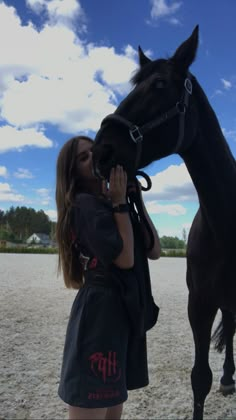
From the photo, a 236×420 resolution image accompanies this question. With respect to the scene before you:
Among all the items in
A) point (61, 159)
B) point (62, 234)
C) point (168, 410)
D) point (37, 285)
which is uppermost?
point (61, 159)

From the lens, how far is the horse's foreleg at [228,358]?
3.77 m

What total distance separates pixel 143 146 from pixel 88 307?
3.10 feet

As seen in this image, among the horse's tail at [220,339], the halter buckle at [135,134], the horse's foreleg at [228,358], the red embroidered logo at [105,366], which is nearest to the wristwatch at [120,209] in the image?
the halter buckle at [135,134]

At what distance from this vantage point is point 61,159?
82.7 inches

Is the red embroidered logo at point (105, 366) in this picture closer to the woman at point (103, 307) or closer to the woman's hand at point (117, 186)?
the woman at point (103, 307)

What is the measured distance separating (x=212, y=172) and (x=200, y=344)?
1.38 metres

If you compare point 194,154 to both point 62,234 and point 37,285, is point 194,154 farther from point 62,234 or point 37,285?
point 37,285

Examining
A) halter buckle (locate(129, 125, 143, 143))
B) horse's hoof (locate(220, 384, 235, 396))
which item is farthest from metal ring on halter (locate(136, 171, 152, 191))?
horse's hoof (locate(220, 384, 235, 396))

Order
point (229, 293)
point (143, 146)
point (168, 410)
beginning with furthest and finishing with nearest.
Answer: point (168, 410)
point (229, 293)
point (143, 146)

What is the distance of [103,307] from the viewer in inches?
70.2

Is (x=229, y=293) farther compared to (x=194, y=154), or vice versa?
(x=229, y=293)

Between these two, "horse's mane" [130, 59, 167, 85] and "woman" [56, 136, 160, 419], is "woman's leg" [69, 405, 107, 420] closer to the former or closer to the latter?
"woman" [56, 136, 160, 419]

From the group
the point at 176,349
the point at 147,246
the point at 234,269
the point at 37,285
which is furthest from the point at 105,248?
the point at 37,285

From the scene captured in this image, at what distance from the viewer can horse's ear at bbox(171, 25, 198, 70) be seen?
93.4 inches
